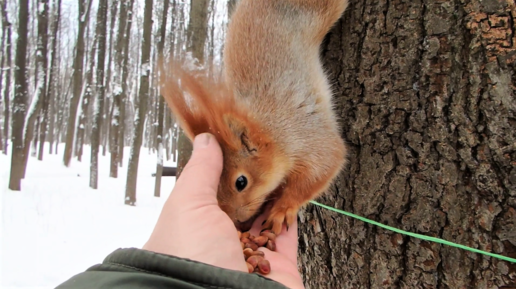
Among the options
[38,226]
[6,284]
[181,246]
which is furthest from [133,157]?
[181,246]

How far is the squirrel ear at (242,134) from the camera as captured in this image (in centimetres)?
133

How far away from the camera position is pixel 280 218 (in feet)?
4.33

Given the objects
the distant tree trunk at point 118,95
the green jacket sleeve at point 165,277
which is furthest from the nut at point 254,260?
the distant tree trunk at point 118,95

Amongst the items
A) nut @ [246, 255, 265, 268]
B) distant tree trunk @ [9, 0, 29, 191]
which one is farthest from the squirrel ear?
distant tree trunk @ [9, 0, 29, 191]

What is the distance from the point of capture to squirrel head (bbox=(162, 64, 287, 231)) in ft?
3.95

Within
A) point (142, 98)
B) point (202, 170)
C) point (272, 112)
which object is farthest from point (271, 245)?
point (142, 98)

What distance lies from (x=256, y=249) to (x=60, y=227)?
4.69 m

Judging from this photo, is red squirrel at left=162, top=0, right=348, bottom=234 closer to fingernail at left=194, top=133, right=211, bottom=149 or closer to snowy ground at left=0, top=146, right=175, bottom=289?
fingernail at left=194, top=133, right=211, bottom=149

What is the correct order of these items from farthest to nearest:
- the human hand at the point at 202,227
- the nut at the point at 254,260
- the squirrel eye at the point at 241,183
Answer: the squirrel eye at the point at 241,183 < the nut at the point at 254,260 < the human hand at the point at 202,227

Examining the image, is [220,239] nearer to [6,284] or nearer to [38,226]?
[6,284]

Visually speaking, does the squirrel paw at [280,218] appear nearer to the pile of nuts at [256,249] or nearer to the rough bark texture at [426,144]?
the pile of nuts at [256,249]

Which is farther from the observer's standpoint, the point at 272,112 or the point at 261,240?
the point at 272,112

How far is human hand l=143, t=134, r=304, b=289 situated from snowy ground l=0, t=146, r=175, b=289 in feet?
10.1

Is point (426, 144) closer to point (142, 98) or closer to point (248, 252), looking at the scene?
point (248, 252)
